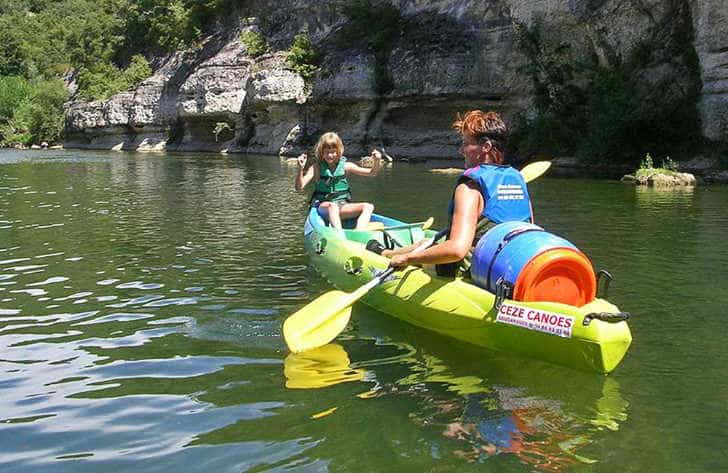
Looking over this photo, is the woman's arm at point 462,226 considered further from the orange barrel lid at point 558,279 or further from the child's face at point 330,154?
the child's face at point 330,154

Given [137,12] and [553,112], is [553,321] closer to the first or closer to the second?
[553,112]

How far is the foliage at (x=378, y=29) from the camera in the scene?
95.7 ft

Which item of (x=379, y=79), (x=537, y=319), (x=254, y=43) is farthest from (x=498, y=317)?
(x=254, y=43)

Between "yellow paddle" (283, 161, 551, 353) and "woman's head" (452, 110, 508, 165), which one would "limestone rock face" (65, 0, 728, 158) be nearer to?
"woman's head" (452, 110, 508, 165)

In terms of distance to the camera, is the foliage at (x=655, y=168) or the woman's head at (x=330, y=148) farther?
the foliage at (x=655, y=168)

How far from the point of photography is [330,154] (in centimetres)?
771

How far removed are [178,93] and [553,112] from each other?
72.3ft

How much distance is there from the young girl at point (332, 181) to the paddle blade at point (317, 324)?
9.44ft

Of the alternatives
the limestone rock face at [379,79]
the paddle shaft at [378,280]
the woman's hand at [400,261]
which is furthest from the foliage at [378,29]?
the woman's hand at [400,261]

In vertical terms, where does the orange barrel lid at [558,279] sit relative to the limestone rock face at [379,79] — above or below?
below

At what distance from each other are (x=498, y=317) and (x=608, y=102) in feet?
57.2

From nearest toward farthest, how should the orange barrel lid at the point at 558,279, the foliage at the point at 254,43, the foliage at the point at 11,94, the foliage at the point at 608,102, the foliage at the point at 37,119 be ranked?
the orange barrel lid at the point at 558,279, the foliage at the point at 608,102, the foliage at the point at 254,43, the foliage at the point at 37,119, the foliage at the point at 11,94

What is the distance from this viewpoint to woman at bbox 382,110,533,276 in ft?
13.8

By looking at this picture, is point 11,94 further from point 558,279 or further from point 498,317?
point 558,279
